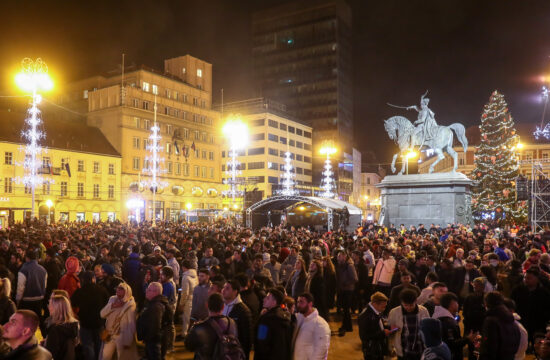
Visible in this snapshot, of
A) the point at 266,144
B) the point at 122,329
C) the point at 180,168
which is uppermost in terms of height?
the point at 266,144

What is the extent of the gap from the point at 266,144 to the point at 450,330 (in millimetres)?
76244

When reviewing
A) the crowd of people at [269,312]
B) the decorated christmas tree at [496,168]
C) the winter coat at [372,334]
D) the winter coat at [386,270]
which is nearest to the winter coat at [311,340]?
the crowd of people at [269,312]

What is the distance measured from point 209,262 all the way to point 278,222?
96.9 ft

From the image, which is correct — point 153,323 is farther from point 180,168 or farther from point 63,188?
point 180,168

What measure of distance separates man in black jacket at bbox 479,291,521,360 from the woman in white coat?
4550 millimetres

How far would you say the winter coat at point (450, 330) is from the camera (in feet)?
19.5

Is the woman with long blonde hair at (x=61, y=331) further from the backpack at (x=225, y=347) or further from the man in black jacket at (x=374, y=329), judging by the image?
the man in black jacket at (x=374, y=329)

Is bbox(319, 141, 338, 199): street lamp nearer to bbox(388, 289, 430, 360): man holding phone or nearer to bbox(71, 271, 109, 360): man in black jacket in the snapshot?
bbox(71, 271, 109, 360): man in black jacket

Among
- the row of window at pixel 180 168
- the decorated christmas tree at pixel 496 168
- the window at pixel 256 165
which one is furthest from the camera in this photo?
the window at pixel 256 165

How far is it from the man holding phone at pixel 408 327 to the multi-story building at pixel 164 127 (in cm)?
4932

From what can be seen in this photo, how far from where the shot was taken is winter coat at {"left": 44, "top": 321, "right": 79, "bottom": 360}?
528cm

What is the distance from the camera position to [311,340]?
544 centimetres

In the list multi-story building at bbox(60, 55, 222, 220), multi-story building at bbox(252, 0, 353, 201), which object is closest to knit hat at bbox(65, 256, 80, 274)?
multi-story building at bbox(60, 55, 222, 220)

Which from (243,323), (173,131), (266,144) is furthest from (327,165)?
(243,323)
